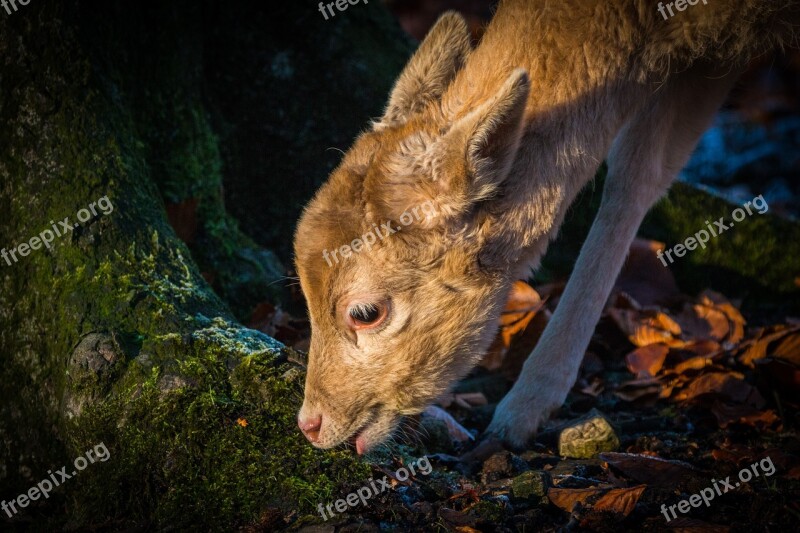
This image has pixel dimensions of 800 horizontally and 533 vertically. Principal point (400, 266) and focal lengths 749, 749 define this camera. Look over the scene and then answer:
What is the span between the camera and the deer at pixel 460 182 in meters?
3.15

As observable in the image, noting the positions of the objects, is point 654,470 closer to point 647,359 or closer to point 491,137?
point 647,359

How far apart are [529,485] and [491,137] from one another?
139cm

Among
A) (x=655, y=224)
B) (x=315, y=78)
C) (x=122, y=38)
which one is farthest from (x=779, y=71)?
(x=122, y=38)

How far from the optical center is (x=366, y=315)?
3273 millimetres

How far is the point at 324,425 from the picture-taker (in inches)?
123

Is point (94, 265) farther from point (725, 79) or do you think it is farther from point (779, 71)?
point (779, 71)

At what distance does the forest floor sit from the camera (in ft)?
9.08

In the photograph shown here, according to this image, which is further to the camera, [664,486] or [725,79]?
[725,79]

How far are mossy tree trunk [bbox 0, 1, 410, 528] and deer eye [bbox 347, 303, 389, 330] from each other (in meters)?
0.37

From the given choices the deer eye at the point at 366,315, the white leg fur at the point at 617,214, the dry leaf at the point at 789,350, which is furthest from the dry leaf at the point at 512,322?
the deer eye at the point at 366,315

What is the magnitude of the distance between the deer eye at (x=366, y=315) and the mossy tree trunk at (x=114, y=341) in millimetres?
371

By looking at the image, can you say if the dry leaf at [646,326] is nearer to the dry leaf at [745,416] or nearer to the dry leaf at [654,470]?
the dry leaf at [745,416]

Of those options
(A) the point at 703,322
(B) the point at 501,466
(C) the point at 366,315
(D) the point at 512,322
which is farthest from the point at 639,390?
(C) the point at 366,315

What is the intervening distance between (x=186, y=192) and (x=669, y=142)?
9.84 ft
